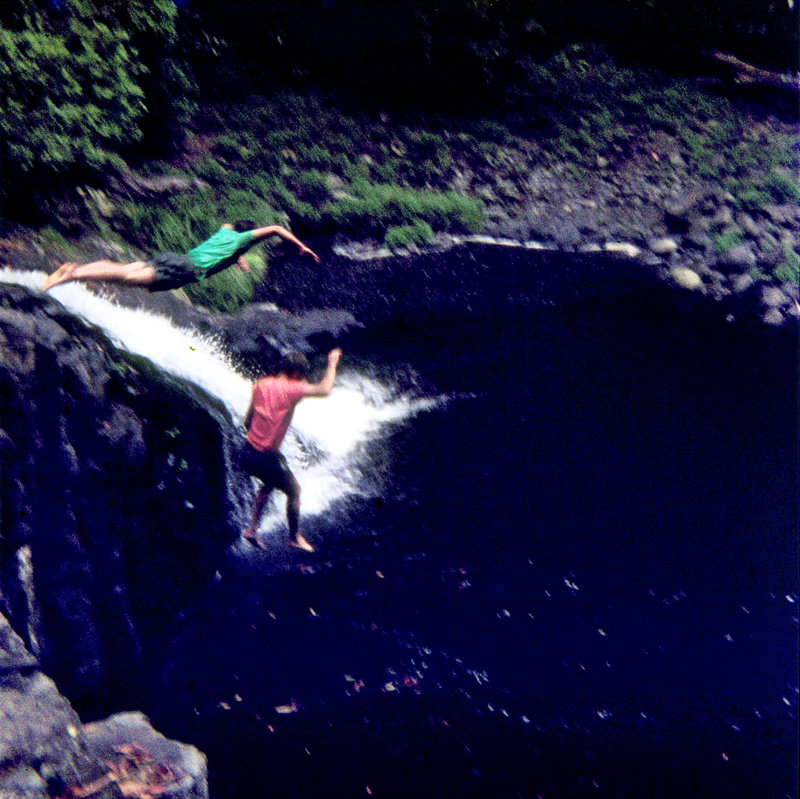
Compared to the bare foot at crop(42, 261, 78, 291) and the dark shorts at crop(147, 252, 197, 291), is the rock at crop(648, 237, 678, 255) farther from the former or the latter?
the bare foot at crop(42, 261, 78, 291)

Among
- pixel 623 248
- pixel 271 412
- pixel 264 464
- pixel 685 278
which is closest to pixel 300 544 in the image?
pixel 264 464

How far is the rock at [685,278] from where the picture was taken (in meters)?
2.78

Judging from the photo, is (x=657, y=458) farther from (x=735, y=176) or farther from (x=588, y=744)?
(x=735, y=176)

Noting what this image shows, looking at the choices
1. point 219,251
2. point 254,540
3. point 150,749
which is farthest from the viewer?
point 219,251

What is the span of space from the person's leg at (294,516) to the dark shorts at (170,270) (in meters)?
0.92

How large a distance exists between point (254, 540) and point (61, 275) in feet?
4.15

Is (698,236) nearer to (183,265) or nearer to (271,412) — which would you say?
(271,412)

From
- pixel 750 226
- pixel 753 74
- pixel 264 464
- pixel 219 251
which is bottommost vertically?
pixel 264 464

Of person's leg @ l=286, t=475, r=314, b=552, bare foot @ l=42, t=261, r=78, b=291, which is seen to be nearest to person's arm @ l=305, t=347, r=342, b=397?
Result: person's leg @ l=286, t=475, r=314, b=552

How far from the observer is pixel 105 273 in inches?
93.8

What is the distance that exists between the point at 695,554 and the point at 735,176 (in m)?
1.81

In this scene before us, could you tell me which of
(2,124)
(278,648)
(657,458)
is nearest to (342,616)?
(278,648)

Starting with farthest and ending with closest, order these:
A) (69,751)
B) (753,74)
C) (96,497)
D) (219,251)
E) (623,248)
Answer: (753,74), (623,248), (219,251), (96,497), (69,751)

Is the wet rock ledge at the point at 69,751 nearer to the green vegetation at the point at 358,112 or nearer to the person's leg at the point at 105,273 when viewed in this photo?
the person's leg at the point at 105,273
